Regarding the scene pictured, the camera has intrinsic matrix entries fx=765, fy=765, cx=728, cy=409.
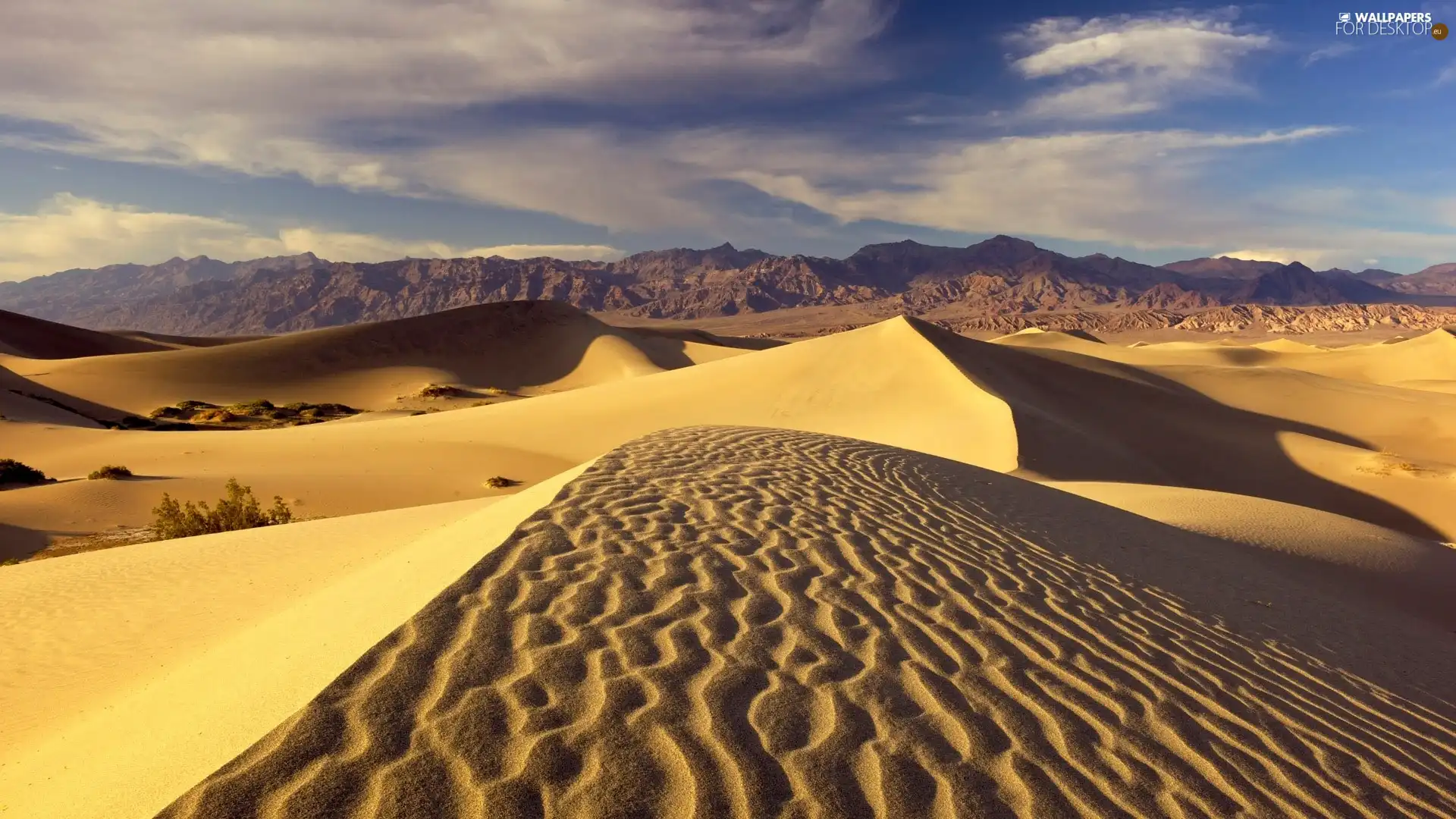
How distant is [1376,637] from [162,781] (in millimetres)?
7889

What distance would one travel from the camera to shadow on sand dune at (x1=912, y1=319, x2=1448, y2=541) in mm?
16422

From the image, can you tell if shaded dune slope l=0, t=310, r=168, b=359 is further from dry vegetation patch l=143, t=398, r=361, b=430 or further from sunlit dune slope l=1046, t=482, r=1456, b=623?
sunlit dune slope l=1046, t=482, r=1456, b=623

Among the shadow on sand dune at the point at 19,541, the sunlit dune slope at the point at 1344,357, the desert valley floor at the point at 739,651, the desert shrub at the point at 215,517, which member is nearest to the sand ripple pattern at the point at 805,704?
the desert valley floor at the point at 739,651

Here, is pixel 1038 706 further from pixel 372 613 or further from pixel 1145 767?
pixel 372 613

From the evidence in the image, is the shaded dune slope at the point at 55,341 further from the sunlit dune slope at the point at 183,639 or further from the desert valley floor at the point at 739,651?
the desert valley floor at the point at 739,651

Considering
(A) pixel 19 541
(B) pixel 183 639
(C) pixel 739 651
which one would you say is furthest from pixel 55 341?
(C) pixel 739 651

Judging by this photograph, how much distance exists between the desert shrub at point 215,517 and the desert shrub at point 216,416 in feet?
65.9

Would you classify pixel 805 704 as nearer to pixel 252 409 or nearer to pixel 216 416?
pixel 216 416

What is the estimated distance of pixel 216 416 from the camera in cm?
3047

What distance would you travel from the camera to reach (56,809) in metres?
2.55

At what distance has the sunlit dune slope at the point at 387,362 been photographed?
37531 millimetres

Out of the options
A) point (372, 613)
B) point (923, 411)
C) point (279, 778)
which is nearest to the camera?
point (279, 778)

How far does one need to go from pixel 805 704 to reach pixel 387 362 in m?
53.0

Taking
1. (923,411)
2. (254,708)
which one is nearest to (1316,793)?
(254,708)
